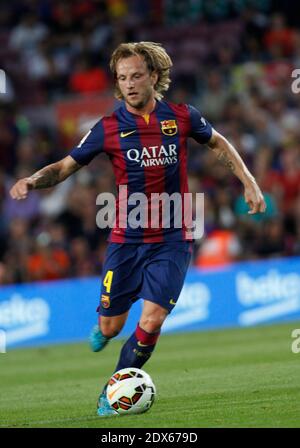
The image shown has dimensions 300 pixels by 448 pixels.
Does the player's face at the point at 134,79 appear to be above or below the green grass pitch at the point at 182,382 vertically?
above

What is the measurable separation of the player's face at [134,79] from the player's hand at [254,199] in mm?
1029

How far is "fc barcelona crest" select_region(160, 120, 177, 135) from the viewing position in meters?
9.21

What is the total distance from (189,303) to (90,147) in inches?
352

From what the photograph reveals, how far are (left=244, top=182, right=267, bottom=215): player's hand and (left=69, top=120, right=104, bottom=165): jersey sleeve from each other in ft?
3.79

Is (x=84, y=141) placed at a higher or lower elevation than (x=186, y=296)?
higher

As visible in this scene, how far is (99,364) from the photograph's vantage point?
13.9 metres

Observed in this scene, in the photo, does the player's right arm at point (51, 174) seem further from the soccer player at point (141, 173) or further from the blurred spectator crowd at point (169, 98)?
the blurred spectator crowd at point (169, 98)

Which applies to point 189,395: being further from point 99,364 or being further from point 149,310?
point 99,364

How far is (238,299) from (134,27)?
7.11 meters

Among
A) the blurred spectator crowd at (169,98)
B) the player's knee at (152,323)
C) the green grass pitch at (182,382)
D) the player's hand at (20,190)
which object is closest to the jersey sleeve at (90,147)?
the player's hand at (20,190)

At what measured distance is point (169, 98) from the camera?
21141 mm

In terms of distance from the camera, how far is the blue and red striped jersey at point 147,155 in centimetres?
917

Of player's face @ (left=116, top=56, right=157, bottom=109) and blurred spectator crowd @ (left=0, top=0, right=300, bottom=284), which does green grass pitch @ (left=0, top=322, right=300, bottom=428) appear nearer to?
blurred spectator crowd @ (left=0, top=0, right=300, bottom=284)
